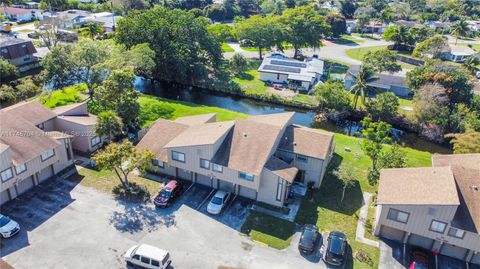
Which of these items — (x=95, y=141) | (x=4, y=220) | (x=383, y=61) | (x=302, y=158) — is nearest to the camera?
(x=4, y=220)

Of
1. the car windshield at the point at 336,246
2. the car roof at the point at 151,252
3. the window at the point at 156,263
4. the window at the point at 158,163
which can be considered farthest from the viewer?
the window at the point at 158,163

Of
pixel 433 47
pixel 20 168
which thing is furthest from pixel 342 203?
pixel 433 47

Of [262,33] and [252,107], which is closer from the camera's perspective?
[252,107]

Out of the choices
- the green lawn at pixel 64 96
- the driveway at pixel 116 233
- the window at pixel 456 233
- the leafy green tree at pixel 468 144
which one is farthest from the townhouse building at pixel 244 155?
the green lawn at pixel 64 96

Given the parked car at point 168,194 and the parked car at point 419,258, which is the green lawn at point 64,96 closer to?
the parked car at point 168,194

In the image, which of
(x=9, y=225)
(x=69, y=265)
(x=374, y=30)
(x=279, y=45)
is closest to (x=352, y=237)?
(x=69, y=265)

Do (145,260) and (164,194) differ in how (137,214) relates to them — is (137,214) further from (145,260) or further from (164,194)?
(145,260)

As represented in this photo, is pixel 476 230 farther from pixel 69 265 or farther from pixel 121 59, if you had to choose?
pixel 121 59
